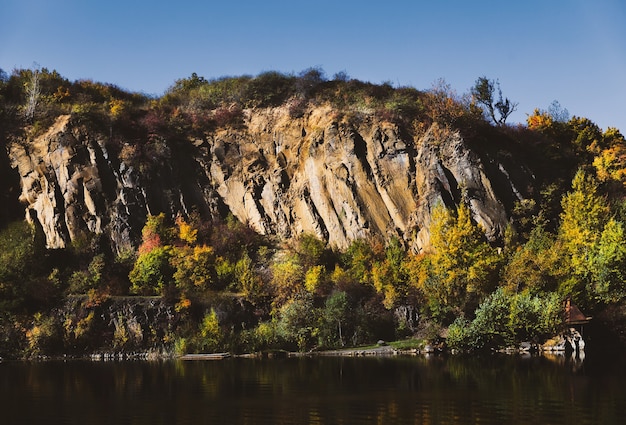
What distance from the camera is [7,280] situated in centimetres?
5562

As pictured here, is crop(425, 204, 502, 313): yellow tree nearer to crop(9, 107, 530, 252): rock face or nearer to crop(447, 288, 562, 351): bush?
crop(447, 288, 562, 351): bush

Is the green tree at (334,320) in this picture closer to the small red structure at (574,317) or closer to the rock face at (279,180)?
the rock face at (279,180)

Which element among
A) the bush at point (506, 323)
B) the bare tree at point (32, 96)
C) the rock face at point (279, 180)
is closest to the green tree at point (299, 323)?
the bush at point (506, 323)

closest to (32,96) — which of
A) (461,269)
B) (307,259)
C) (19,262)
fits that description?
(19,262)

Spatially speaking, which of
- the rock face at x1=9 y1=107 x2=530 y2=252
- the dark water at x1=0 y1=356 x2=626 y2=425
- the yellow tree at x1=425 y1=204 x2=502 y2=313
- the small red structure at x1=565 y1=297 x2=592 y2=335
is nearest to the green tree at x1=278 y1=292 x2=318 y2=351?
the dark water at x1=0 y1=356 x2=626 y2=425

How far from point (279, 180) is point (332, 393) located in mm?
42045

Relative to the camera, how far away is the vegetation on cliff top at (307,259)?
164ft

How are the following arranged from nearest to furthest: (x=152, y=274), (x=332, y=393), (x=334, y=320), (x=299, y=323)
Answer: (x=332, y=393) → (x=334, y=320) → (x=299, y=323) → (x=152, y=274)

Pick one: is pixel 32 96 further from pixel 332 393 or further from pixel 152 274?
Result: pixel 332 393

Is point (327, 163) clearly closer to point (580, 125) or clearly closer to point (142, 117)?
point (142, 117)

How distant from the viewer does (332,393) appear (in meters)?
28.3

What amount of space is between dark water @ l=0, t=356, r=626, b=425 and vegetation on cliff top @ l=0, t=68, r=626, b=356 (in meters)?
8.70

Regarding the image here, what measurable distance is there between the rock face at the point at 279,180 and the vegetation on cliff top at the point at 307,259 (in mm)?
1550

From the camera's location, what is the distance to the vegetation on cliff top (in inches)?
1964
